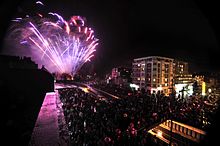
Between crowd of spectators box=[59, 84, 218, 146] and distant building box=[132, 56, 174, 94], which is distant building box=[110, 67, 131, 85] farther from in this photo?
crowd of spectators box=[59, 84, 218, 146]

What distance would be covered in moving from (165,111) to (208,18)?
2221 centimetres

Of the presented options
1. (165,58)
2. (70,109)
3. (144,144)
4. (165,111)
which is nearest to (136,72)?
(165,58)

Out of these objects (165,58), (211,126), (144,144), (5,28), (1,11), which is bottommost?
(144,144)

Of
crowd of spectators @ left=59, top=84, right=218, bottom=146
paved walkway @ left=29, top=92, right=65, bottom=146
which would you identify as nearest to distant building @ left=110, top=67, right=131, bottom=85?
crowd of spectators @ left=59, top=84, right=218, bottom=146

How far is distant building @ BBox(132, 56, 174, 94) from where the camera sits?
208 feet

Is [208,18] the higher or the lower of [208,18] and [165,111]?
the higher

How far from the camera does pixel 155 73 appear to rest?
63.1m

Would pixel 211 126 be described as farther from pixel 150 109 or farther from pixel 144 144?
pixel 150 109

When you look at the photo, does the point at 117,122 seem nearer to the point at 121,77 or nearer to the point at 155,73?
the point at 155,73


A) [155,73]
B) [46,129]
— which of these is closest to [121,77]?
[155,73]

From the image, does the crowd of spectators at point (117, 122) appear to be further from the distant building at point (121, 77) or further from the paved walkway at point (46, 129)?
the distant building at point (121, 77)

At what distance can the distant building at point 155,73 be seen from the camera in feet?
208

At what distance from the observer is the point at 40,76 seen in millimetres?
3633

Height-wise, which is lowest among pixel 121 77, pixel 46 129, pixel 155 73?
pixel 46 129
